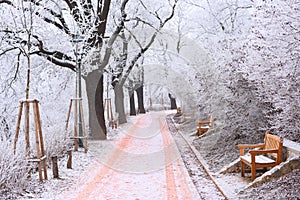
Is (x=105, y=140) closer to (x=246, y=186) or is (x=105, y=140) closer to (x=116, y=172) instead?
(x=116, y=172)

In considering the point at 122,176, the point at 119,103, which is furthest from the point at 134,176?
the point at 119,103

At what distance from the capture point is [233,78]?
33.8ft

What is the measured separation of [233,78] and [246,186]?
4091 mm

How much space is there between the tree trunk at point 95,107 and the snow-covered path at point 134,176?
1.59 m

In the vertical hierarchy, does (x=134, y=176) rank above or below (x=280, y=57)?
below

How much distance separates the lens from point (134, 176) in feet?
28.7

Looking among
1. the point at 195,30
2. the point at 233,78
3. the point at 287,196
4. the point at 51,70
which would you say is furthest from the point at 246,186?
the point at 195,30

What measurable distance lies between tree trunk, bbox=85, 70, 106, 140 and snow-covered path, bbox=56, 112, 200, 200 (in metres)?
1.59

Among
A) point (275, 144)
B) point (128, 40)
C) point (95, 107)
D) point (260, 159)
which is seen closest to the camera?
point (275, 144)

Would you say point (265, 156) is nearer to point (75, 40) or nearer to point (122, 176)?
point (122, 176)

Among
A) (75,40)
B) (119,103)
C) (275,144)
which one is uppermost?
(75,40)

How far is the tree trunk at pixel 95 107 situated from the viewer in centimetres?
1549

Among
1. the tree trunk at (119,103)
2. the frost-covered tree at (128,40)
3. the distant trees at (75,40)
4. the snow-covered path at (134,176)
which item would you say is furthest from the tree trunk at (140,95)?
the snow-covered path at (134,176)

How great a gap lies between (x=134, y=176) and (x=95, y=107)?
7.45m
